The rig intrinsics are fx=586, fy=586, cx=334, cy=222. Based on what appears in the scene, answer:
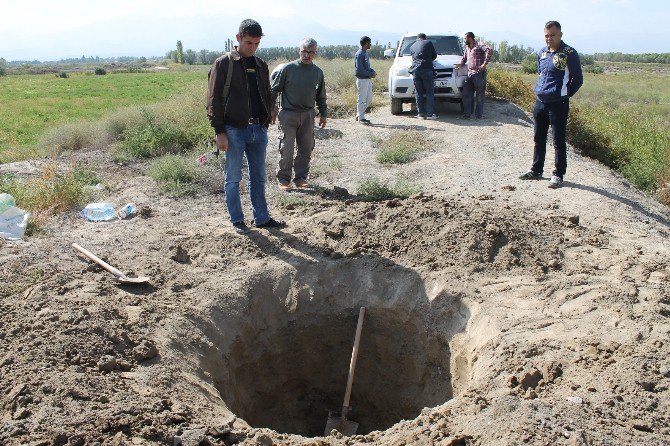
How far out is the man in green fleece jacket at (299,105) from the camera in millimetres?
7094

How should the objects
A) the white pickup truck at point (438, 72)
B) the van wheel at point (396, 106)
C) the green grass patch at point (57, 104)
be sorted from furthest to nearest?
1. the green grass patch at point (57, 104)
2. the van wheel at point (396, 106)
3. the white pickup truck at point (438, 72)

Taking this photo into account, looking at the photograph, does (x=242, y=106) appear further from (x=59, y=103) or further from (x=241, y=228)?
(x=59, y=103)

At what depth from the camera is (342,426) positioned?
547 centimetres

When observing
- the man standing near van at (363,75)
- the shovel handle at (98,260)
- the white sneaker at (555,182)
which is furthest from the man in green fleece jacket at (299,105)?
the man standing near van at (363,75)

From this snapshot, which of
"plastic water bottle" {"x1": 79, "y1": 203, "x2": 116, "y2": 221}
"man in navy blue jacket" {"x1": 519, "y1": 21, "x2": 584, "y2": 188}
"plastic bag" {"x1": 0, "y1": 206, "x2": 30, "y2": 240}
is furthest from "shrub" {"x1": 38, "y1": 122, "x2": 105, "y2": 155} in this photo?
"man in navy blue jacket" {"x1": 519, "y1": 21, "x2": 584, "y2": 188}

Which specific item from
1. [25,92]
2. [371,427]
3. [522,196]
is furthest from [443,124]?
[25,92]

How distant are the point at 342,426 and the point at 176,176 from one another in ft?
14.2

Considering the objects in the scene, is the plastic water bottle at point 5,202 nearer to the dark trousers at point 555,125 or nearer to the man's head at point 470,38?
the dark trousers at point 555,125

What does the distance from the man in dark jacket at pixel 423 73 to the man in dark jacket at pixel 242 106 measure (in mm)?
6675

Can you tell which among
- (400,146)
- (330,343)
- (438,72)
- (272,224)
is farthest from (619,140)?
(330,343)

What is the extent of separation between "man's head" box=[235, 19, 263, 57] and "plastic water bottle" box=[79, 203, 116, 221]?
284 cm

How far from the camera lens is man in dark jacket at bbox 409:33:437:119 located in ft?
38.3

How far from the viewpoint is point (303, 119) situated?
7426mm

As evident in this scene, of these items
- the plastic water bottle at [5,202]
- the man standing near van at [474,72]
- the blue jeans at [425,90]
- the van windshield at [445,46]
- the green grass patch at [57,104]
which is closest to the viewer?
the plastic water bottle at [5,202]
